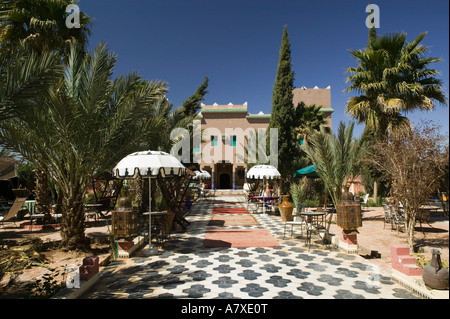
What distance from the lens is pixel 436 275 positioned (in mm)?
3670

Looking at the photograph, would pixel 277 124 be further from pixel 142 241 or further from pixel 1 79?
pixel 1 79

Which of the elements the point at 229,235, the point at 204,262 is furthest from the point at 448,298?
the point at 229,235

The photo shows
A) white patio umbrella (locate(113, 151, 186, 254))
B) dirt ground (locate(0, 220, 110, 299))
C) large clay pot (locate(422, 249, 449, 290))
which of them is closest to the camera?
large clay pot (locate(422, 249, 449, 290))

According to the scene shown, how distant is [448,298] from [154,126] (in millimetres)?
6520

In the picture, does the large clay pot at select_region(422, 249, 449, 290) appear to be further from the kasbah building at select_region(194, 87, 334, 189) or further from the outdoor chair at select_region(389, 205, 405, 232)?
the kasbah building at select_region(194, 87, 334, 189)

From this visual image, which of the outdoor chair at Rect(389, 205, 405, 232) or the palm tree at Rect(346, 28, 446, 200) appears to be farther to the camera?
the palm tree at Rect(346, 28, 446, 200)

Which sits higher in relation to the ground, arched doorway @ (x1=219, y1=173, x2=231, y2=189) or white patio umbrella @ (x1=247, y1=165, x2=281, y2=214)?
white patio umbrella @ (x1=247, y1=165, x2=281, y2=214)

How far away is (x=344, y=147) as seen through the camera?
29.5 ft

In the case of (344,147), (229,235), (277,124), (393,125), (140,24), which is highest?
(140,24)

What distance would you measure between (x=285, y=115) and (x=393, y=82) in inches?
296

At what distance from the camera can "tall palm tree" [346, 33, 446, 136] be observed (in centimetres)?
1102

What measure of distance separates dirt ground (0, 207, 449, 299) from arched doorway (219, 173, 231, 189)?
25.9 meters

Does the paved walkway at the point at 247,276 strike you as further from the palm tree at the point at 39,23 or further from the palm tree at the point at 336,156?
the palm tree at the point at 39,23

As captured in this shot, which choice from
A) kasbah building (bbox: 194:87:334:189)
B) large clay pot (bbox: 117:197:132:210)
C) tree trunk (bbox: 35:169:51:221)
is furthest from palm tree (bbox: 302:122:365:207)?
kasbah building (bbox: 194:87:334:189)
